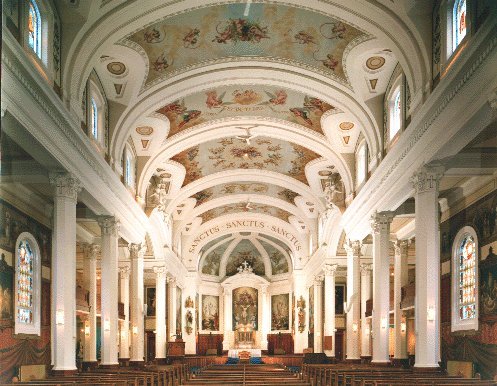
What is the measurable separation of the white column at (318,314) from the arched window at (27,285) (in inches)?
803

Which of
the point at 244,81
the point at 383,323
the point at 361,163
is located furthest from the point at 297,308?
the point at 244,81

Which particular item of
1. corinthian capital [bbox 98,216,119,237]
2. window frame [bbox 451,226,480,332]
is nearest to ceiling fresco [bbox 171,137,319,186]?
corinthian capital [bbox 98,216,119,237]

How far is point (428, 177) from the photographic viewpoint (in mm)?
16125

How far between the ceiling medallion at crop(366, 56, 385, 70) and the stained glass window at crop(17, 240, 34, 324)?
36.0ft

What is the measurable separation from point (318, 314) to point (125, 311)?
12.5 metres

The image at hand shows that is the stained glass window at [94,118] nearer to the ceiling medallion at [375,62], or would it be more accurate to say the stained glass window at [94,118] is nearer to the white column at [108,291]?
the white column at [108,291]

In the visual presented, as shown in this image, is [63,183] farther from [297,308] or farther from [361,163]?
[297,308]

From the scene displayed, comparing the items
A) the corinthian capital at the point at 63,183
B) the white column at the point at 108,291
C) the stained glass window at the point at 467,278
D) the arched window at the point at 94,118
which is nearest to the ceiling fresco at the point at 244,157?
the white column at the point at 108,291

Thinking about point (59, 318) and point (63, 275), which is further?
point (63, 275)

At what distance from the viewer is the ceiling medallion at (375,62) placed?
18969mm

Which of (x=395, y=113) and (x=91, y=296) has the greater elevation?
(x=395, y=113)

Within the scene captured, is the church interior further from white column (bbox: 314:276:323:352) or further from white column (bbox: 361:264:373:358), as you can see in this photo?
white column (bbox: 314:276:323:352)

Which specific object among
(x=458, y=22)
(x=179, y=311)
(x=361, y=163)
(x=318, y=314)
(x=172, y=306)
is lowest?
(x=179, y=311)

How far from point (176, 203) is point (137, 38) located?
625 inches
